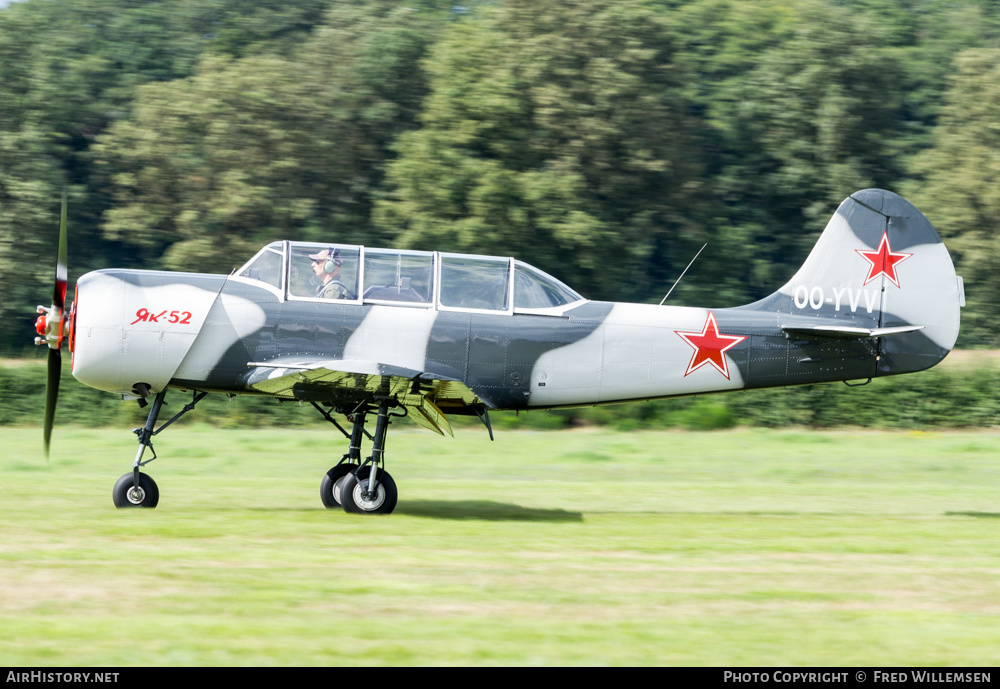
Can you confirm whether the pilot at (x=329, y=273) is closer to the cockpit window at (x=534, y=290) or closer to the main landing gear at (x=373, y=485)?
the main landing gear at (x=373, y=485)

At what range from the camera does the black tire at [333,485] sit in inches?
410

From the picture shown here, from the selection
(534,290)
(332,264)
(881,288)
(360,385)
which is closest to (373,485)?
(360,385)

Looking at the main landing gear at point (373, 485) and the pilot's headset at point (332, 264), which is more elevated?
the pilot's headset at point (332, 264)

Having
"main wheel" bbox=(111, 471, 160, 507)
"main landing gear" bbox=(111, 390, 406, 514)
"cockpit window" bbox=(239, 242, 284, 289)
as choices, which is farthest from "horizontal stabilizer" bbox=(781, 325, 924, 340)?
"main wheel" bbox=(111, 471, 160, 507)

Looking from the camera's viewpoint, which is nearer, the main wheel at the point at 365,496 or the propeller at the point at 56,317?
the propeller at the point at 56,317

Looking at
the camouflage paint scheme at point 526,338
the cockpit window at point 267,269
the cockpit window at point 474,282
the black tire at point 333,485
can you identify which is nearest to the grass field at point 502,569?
the black tire at point 333,485

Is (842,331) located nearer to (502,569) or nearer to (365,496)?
(502,569)

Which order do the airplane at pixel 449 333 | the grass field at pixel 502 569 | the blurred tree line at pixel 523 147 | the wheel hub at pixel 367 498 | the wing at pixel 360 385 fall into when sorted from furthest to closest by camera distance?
1. the blurred tree line at pixel 523 147
2. the wheel hub at pixel 367 498
3. the airplane at pixel 449 333
4. the wing at pixel 360 385
5. the grass field at pixel 502 569

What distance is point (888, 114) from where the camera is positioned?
1364 inches

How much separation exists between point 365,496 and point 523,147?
19497 mm

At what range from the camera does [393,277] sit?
9703 mm

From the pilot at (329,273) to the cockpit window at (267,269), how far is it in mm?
303
